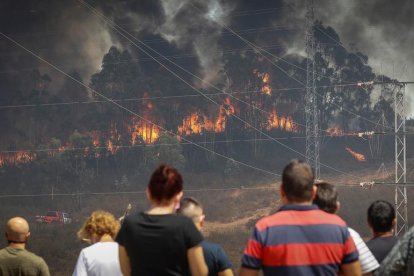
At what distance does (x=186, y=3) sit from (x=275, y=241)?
85.8 metres

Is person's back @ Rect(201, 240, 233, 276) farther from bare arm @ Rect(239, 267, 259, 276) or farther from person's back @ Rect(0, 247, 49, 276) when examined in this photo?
person's back @ Rect(0, 247, 49, 276)

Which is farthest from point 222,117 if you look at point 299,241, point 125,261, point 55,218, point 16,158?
point 299,241

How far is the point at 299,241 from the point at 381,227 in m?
1.66

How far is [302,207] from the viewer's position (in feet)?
16.1

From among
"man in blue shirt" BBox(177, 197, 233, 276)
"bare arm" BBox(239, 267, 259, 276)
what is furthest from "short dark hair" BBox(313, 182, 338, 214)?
"bare arm" BBox(239, 267, 259, 276)

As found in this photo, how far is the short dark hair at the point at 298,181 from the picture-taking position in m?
4.92

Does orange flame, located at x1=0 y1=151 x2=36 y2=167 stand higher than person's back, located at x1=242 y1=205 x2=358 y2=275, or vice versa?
orange flame, located at x1=0 y1=151 x2=36 y2=167

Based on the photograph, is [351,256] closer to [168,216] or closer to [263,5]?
[168,216]

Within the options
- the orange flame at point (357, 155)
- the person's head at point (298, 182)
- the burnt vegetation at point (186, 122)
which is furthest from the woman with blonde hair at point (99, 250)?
the orange flame at point (357, 155)

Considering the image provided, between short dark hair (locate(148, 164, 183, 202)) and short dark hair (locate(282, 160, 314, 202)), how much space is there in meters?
0.92

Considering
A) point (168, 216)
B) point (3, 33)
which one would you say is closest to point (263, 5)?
point (3, 33)

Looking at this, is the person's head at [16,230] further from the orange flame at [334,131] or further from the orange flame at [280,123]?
the orange flame at [334,131]

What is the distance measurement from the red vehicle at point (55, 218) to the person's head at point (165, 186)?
173 feet

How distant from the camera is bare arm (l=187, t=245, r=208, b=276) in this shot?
5.05 m
